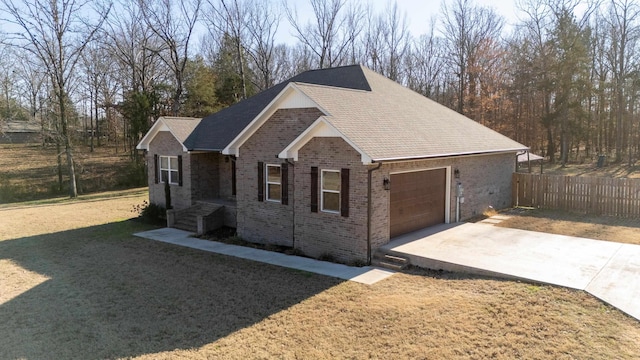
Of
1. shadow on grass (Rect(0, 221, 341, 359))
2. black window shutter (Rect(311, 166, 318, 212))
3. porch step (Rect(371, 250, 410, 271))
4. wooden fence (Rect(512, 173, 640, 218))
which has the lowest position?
shadow on grass (Rect(0, 221, 341, 359))

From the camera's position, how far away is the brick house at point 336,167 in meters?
12.5

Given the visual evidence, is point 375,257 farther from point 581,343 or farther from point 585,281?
point 581,343

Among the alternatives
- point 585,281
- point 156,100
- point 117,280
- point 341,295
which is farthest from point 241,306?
point 156,100

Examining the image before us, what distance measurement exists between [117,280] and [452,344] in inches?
333

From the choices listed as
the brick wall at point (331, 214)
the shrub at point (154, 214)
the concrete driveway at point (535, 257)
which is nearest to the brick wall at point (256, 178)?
the brick wall at point (331, 214)

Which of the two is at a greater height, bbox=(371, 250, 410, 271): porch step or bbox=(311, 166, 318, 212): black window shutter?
bbox=(311, 166, 318, 212): black window shutter

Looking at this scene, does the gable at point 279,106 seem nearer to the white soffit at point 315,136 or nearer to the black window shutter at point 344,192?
the white soffit at point 315,136

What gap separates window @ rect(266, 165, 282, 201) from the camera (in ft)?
48.5

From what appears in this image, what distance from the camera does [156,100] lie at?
34.8 meters

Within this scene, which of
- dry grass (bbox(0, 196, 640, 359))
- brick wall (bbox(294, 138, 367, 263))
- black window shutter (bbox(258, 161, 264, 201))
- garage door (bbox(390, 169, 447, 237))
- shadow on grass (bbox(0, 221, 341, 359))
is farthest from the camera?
black window shutter (bbox(258, 161, 264, 201))

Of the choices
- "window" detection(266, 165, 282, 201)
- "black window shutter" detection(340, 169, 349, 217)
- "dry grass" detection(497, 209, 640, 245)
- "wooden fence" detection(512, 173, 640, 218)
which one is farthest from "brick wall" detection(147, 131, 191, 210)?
"wooden fence" detection(512, 173, 640, 218)

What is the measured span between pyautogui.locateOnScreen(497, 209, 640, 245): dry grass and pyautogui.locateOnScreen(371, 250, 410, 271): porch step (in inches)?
237

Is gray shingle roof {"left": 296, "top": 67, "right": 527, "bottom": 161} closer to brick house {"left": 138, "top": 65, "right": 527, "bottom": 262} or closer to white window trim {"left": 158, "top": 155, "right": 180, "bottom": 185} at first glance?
brick house {"left": 138, "top": 65, "right": 527, "bottom": 262}

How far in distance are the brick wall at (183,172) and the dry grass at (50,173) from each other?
47.2 ft
